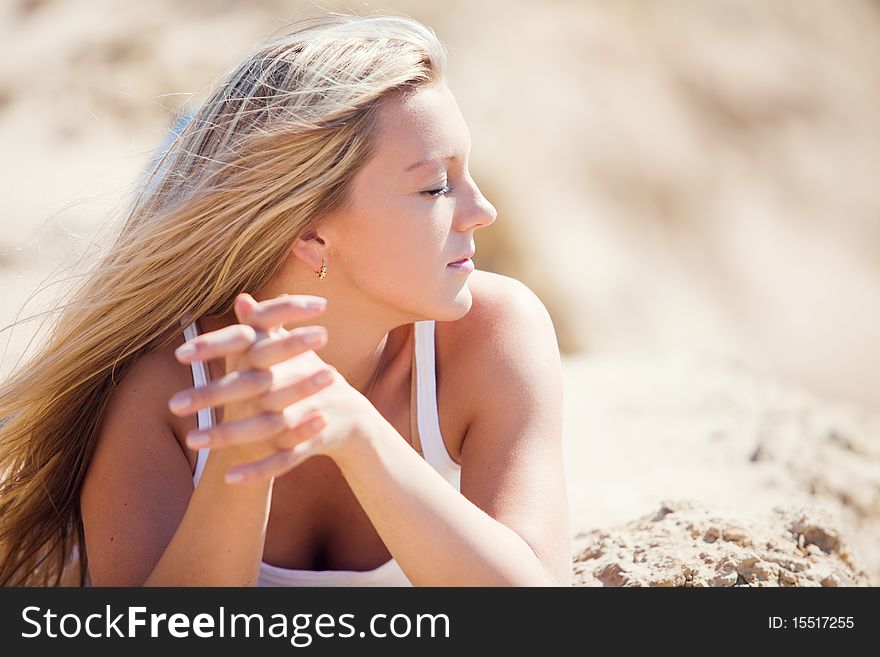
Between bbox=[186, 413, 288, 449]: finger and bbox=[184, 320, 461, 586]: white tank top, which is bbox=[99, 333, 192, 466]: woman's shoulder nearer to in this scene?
bbox=[184, 320, 461, 586]: white tank top

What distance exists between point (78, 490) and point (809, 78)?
999 centimetres

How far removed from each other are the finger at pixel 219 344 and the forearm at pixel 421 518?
11.5 inches

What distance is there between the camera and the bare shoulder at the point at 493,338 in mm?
2398

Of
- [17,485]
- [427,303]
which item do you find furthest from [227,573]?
[17,485]

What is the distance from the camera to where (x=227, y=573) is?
1.92 meters

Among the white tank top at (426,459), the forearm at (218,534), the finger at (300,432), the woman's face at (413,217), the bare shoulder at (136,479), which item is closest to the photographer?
the finger at (300,432)

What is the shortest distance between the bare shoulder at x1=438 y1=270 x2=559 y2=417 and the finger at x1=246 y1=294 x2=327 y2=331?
82cm

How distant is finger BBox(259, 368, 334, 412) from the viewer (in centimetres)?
163

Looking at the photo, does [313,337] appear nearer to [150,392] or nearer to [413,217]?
[413,217]

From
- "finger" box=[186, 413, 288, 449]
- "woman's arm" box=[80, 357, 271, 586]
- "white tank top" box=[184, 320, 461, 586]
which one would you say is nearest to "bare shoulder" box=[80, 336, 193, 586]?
"woman's arm" box=[80, 357, 271, 586]

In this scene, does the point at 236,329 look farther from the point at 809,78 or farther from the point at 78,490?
the point at 809,78

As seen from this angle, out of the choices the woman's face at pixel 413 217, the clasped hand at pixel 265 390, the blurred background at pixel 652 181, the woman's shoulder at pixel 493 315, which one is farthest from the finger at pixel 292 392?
the blurred background at pixel 652 181

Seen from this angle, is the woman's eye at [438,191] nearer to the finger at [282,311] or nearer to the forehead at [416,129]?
the forehead at [416,129]

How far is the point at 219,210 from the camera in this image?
2.28m
